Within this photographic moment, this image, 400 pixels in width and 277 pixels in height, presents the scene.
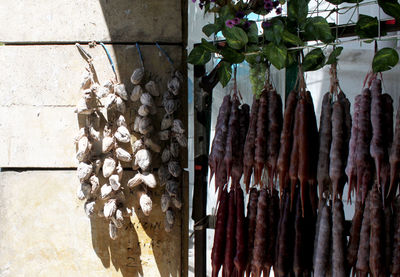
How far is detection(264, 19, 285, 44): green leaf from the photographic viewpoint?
154 cm

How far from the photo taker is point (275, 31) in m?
1.55

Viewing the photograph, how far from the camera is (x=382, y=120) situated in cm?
134

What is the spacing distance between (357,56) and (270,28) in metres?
0.47

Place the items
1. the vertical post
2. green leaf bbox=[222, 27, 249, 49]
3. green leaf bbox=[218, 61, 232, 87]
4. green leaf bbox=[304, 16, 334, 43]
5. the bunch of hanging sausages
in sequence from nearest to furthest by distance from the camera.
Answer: the bunch of hanging sausages
green leaf bbox=[304, 16, 334, 43]
green leaf bbox=[222, 27, 249, 49]
green leaf bbox=[218, 61, 232, 87]
the vertical post

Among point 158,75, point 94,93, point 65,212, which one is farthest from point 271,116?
point 65,212

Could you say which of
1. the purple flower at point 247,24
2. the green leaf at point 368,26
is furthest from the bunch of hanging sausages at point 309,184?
the purple flower at point 247,24

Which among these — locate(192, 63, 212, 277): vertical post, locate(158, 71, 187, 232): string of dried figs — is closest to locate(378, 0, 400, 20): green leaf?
locate(192, 63, 212, 277): vertical post

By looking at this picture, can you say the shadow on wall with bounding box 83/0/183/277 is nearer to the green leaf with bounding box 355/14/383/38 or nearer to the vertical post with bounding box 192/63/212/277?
the vertical post with bounding box 192/63/212/277

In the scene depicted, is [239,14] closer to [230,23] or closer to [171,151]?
[230,23]

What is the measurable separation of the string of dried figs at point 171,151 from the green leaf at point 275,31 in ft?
2.11

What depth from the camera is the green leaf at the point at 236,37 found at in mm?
1616

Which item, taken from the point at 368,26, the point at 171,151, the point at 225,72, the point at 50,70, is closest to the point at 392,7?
the point at 368,26

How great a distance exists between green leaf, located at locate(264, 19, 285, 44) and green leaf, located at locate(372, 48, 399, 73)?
367 millimetres

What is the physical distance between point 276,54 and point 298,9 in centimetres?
19
